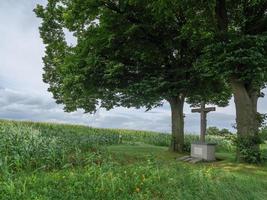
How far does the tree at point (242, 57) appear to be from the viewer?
569 inches

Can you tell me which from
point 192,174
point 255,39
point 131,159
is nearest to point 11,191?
point 192,174

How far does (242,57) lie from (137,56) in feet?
19.6

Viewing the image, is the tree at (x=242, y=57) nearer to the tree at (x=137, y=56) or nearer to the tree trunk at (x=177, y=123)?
the tree at (x=137, y=56)

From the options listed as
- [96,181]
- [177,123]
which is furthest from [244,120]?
[96,181]

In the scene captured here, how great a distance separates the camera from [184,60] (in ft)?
63.5

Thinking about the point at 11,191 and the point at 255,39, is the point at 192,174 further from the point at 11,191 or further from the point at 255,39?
the point at 255,39

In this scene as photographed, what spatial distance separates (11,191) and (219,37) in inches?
434

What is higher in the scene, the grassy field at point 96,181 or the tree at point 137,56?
the tree at point 137,56

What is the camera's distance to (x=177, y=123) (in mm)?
20172

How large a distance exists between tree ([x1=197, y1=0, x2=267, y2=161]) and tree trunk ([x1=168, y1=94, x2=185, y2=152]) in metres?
3.67

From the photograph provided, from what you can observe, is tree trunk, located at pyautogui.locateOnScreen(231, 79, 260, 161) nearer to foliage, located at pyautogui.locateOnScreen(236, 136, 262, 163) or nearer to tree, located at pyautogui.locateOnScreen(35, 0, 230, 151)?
foliage, located at pyautogui.locateOnScreen(236, 136, 262, 163)

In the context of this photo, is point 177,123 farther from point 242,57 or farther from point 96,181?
point 96,181

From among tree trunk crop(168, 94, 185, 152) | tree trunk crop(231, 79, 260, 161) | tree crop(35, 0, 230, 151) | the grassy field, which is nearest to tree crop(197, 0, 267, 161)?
tree trunk crop(231, 79, 260, 161)

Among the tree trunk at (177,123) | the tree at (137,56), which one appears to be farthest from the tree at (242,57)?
the tree trunk at (177,123)
